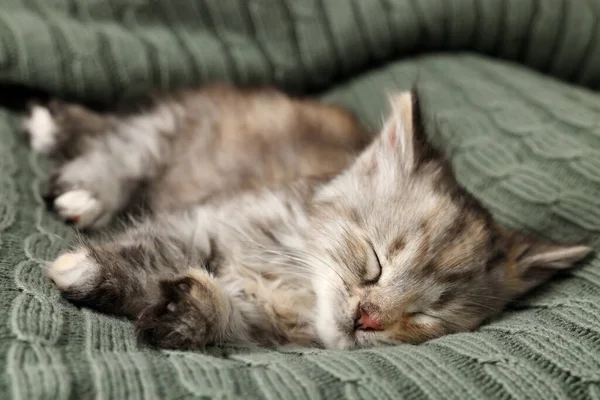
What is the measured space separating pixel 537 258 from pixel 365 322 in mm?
491

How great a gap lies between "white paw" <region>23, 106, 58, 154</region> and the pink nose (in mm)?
1141

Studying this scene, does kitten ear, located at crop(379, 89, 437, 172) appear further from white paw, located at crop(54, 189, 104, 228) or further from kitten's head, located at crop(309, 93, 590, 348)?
white paw, located at crop(54, 189, 104, 228)

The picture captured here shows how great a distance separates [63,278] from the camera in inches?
44.2

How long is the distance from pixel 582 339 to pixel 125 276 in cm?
90

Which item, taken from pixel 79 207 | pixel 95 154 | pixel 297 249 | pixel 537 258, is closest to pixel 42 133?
pixel 95 154

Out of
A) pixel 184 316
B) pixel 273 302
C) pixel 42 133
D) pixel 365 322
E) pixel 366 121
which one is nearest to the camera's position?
pixel 184 316

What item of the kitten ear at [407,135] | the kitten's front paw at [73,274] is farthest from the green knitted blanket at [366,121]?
the kitten ear at [407,135]

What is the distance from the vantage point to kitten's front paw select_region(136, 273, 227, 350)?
41.5 inches

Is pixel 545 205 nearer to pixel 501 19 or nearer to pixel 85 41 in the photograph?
pixel 501 19

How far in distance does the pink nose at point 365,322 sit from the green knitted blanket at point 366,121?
124 millimetres

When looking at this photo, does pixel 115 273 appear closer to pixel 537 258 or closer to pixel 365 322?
pixel 365 322

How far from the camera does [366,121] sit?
213 cm

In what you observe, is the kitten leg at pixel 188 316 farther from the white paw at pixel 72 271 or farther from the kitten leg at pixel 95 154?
the kitten leg at pixel 95 154

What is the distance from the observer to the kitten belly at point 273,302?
1329 millimetres
